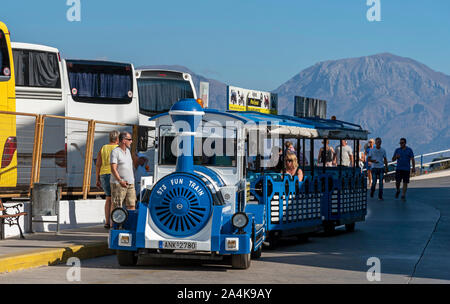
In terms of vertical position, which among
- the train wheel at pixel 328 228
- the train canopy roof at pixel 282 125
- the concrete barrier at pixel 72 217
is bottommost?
the train wheel at pixel 328 228

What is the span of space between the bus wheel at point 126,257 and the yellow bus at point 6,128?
16.6 feet

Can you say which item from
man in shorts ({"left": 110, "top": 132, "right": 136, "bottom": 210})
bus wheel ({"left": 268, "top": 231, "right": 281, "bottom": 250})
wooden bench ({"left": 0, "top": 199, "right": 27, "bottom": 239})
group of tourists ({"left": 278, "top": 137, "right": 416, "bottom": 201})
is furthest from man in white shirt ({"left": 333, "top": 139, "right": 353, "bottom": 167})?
wooden bench ({"left": 0, "top": 199, "right": 27, "bottom": 239})

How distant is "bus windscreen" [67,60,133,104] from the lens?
22.1m

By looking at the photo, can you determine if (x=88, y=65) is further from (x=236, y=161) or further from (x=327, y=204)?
(x=236, y=161)

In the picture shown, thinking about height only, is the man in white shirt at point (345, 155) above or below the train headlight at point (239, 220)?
above

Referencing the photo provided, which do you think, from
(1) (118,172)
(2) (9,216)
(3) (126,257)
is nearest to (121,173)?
(1) (118,172)

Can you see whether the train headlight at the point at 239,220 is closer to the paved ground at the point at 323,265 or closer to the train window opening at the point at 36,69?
the paved ground at the point at 323,265

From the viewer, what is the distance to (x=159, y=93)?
2516 centimetres

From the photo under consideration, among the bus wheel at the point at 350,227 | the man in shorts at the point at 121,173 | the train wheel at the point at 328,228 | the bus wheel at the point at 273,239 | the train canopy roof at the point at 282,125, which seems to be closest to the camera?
the train canopy roof at the point at 282,125

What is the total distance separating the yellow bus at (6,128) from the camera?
15953mm

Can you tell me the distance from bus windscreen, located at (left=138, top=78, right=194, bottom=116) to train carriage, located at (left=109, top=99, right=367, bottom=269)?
9.48 m

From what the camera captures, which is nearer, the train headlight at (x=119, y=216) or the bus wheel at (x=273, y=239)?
the train headlight at (x=119, y=216)

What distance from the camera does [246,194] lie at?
1293cm

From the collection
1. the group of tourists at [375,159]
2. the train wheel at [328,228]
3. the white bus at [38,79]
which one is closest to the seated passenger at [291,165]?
the group of tourists at [375,159]
